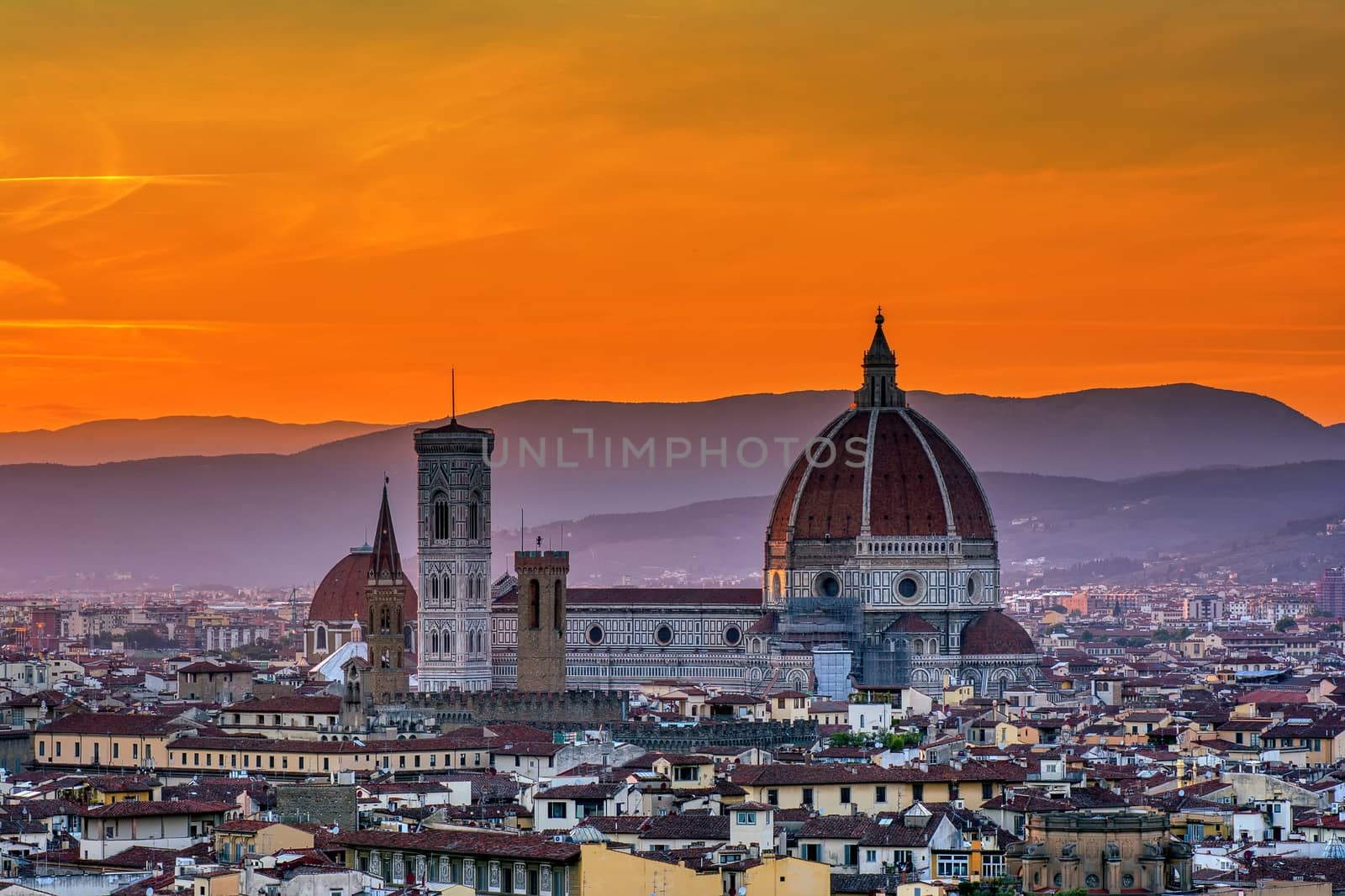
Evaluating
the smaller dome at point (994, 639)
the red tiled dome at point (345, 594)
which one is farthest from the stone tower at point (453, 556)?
the red tiled dome at point (345, 594)

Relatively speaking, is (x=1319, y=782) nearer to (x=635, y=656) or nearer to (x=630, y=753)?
(x=630, y=753)

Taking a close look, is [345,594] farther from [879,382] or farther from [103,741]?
[103,741]

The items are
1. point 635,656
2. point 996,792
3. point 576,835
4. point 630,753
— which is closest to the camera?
point 576,835

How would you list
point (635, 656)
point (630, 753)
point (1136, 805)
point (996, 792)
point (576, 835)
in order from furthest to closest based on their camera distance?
point (635, 656)
point (630, 753)
point (996, 792)
point (1136, 805)
point (576, 835)

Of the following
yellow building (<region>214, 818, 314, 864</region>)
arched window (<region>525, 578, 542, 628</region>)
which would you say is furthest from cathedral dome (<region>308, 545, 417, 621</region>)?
yellow building (<region>214, 818, 314, 864</region>)

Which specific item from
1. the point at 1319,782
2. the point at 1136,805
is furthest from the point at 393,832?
the point at 1319,782

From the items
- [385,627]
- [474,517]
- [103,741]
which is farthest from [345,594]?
[103,741]

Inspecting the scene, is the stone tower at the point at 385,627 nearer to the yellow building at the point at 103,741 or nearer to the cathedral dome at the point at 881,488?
the yellow building at the point at 103,741
